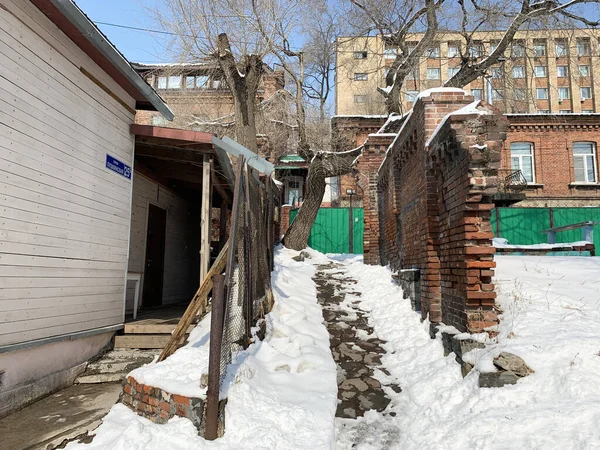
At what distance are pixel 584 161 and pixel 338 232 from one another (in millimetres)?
14594

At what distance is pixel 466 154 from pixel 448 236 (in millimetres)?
1138

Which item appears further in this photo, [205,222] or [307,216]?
[307,216]

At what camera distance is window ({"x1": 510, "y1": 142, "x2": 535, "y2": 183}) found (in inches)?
814

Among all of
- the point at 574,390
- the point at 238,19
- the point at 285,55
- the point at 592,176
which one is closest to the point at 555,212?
the point at 592,176

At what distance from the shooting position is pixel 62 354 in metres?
4.77

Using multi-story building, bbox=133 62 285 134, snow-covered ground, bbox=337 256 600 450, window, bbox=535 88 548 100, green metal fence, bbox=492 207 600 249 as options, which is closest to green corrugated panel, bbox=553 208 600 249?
green metal fence, bbox=492 207 600 249

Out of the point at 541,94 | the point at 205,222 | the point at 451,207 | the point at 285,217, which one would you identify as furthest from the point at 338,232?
the point at 541,94

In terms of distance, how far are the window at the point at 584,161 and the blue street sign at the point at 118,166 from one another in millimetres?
22712

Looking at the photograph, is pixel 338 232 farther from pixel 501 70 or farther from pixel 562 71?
pixel 562 71

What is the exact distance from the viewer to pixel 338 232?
55.0 ft

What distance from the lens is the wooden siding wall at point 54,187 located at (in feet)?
13.2

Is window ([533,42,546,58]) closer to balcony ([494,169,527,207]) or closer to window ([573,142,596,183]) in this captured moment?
balcony ([494,169,527,207])

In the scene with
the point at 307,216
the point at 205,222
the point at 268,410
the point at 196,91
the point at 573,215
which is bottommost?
the point at 268,410

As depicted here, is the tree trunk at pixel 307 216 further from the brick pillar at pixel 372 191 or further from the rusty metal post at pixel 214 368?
the rusty metal post at pixel 214 368
